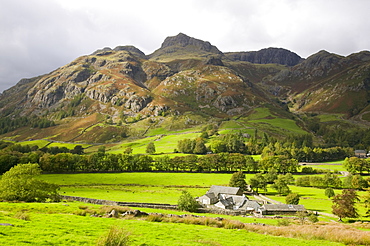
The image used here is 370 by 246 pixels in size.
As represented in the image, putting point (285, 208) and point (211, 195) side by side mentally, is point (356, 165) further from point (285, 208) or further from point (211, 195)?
point (211, 195)

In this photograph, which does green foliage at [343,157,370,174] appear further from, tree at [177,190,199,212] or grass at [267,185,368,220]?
tree at [177,190,199,212]

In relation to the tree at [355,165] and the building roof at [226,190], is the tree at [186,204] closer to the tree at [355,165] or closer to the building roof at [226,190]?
the building roof at [226,190]

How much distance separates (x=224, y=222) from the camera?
31.5 metres

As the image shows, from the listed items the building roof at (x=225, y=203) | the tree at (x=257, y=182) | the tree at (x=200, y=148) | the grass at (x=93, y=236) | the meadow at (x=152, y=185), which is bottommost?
the building roof at (x=225, y=203)

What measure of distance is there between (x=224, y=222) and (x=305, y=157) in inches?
5740

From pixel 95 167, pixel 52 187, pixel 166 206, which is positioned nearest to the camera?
pixel 52 187

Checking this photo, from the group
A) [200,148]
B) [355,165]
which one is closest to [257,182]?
[355,165]

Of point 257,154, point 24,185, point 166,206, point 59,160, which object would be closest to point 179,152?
point 257,154

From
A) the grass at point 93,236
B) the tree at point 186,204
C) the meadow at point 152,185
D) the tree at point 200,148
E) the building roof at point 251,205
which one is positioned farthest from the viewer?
the tree at point 200,148

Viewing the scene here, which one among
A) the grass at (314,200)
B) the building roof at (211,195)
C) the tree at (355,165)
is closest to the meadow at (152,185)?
the grass at (314,200)

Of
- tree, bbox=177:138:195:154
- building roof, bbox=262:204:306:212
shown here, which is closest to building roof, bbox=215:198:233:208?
building roof, bbox=262:204:306:212

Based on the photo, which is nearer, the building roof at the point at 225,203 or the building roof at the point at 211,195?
the building roof at the point at 225,203

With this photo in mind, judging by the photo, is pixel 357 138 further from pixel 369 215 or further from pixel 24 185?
pixel 24 185

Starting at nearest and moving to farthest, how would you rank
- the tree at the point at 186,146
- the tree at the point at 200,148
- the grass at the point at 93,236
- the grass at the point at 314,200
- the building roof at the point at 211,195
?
the grass at the point at 93,236 < the grass at the point at 314,200 < the building roof at the point at 211,195 < the tree at the point at 200,148 < the tree at the point at 186,146
